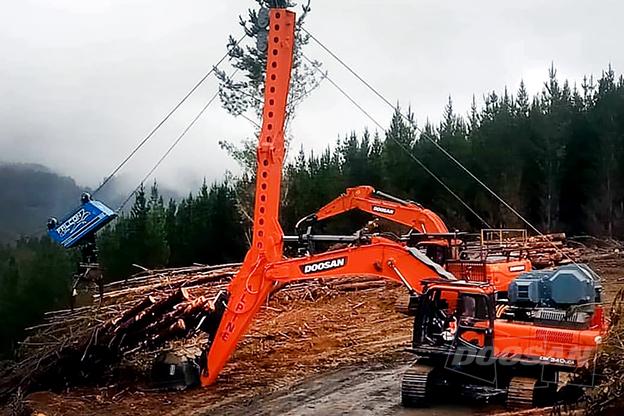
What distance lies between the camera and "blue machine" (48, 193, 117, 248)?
1008cm

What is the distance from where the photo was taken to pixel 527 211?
35.6 m

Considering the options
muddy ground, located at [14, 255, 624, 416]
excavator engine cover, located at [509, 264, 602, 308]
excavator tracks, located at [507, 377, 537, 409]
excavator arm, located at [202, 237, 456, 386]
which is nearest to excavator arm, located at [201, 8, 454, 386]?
excavator arm, located at [202, 237, 456, 386]

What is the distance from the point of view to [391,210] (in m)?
16.1

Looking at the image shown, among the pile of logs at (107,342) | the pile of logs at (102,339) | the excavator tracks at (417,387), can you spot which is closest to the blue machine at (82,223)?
the pile of logs at (102,339)

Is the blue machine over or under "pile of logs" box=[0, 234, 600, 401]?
over

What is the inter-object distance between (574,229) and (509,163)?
4.32m

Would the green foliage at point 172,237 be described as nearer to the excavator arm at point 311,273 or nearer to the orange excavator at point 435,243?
the orange excavator at point 435,243

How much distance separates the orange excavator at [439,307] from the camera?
923 cm

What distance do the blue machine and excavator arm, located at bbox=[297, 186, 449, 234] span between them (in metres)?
5.61

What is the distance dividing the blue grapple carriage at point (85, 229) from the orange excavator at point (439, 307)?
2.02m

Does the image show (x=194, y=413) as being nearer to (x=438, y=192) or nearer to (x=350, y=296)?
(x=350, y=296)

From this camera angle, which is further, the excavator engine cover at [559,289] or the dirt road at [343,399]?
the dirt road at [343,399]

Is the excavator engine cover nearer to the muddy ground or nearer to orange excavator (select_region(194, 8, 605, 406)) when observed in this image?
orange excavator (select_region(194, 8, 605, 406))

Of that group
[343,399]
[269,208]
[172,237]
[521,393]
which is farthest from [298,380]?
[172,237]
